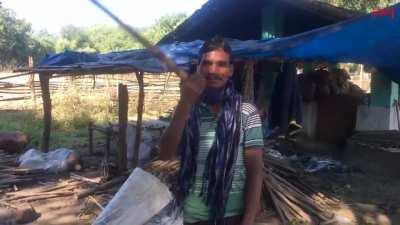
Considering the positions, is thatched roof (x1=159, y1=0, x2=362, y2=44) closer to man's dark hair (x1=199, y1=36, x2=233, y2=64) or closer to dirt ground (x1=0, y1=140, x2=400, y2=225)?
dirt ground (x1=0, y1=140, x2=400, y2=225)

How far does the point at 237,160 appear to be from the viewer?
6.53 feet

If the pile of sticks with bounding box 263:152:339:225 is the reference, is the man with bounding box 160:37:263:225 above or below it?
above

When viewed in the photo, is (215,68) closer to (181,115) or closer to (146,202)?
(181,115)

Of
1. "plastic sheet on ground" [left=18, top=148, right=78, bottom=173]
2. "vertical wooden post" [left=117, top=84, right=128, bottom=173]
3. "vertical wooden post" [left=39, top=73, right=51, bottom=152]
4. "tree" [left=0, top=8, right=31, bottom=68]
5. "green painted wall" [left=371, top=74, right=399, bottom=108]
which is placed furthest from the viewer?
"tree" [left=0, top=8, right=31, bottom=68]

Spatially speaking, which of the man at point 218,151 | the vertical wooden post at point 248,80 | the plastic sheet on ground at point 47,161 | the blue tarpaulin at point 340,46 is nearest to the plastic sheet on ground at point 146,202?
the man at point 218,151

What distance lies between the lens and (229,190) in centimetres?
198

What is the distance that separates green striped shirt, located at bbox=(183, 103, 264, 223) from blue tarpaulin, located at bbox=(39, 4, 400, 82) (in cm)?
421

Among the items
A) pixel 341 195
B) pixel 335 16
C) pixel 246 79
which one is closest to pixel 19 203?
pixel 246 79

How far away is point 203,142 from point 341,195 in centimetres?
521

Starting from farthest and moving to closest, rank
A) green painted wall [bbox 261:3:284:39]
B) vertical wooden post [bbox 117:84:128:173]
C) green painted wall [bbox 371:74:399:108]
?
green painted wall [bbox 261:3:284:39] → green painted wall [bbox 371:74:399:108] → vertical wooden post [bbox 117:84:128:173]

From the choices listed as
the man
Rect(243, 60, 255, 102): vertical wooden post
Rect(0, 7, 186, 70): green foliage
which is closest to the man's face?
the man

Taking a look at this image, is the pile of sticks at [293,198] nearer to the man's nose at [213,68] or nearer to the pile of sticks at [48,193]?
the pile of sticks at [48,193]

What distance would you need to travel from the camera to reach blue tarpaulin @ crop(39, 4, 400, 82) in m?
5.70

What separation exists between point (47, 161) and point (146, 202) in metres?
6.24
